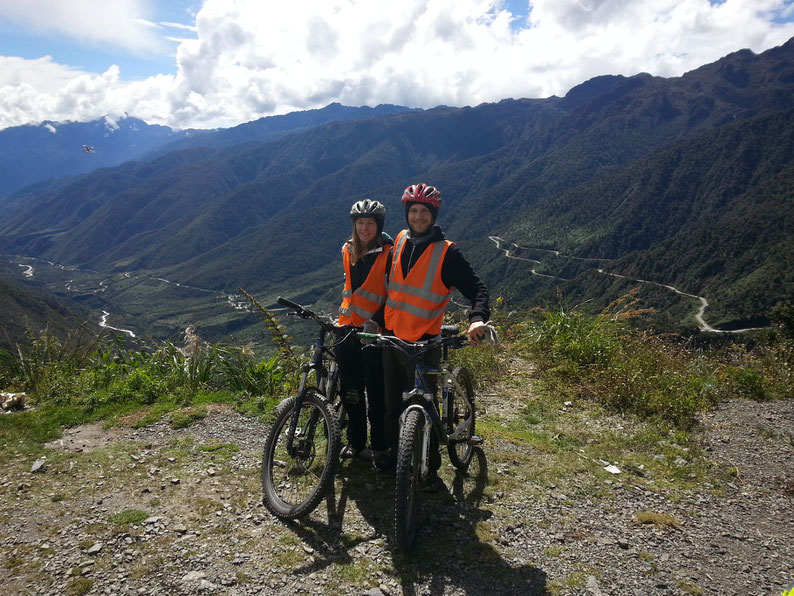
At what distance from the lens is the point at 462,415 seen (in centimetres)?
495

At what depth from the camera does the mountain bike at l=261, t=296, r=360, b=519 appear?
4039 mm

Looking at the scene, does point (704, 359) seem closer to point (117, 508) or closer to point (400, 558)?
point (400, 558)

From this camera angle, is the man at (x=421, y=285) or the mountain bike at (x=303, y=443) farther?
the man at (x=421, y=285)

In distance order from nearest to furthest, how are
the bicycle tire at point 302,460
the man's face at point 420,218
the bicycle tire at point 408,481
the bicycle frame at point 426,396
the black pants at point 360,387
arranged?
1. the bicycle tire at point 408,481
2. the bicycle frame at point 426,396
3. the bicycle tire at point 302,460
4. the man's face at point 420,218
5. the black pants at point 360,387

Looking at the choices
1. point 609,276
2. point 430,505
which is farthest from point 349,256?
point 609,276

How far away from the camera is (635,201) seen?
196750 millimetres

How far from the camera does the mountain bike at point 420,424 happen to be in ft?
11.8

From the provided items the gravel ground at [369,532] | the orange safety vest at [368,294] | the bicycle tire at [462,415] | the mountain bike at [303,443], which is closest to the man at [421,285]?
the orange safety vest at [368,294]

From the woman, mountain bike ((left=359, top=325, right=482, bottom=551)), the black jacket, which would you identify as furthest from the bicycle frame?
the woman

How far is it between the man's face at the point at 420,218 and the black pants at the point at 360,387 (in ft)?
4.01

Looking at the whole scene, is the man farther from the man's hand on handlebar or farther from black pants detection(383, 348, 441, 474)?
the man's hand on handlebar

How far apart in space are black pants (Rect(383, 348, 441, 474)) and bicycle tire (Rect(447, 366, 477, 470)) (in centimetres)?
30

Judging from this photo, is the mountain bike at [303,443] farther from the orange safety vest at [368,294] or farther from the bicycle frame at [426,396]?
the bicycle frame at [426,396]

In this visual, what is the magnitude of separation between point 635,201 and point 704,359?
215165 millimetres
